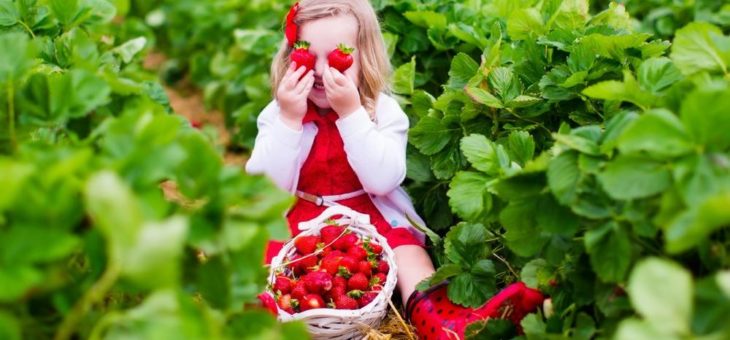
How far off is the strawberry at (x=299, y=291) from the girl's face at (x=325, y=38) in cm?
59

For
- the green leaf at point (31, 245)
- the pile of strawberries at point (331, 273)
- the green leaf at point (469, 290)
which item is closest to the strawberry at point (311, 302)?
the pile of strawberries at point (331, 273)

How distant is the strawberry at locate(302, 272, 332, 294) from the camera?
2.17 metres

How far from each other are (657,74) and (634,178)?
464mm

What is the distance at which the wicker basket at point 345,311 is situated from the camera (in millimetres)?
2096

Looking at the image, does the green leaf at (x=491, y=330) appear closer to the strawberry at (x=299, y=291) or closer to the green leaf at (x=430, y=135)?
the strawberry at (x=299, y=291)

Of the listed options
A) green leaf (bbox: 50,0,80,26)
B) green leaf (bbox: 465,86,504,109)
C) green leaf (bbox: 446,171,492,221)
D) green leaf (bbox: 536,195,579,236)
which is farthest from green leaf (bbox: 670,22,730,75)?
green leaf (bbox: 50,0,80,26)

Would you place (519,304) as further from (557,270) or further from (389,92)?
(389,92)

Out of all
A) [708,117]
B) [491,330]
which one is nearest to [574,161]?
[708,117]

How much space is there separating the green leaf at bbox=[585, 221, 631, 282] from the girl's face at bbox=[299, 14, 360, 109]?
3.47 feet

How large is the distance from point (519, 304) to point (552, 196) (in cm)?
46

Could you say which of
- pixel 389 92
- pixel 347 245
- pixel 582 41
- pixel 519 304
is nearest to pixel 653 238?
pixel 519 304

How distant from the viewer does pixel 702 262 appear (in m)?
1.45

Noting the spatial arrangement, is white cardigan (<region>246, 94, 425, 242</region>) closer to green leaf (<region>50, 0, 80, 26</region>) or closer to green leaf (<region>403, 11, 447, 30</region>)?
green leaf (<region>403, 11, 447, 30</region>)

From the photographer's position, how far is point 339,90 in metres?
2.32
